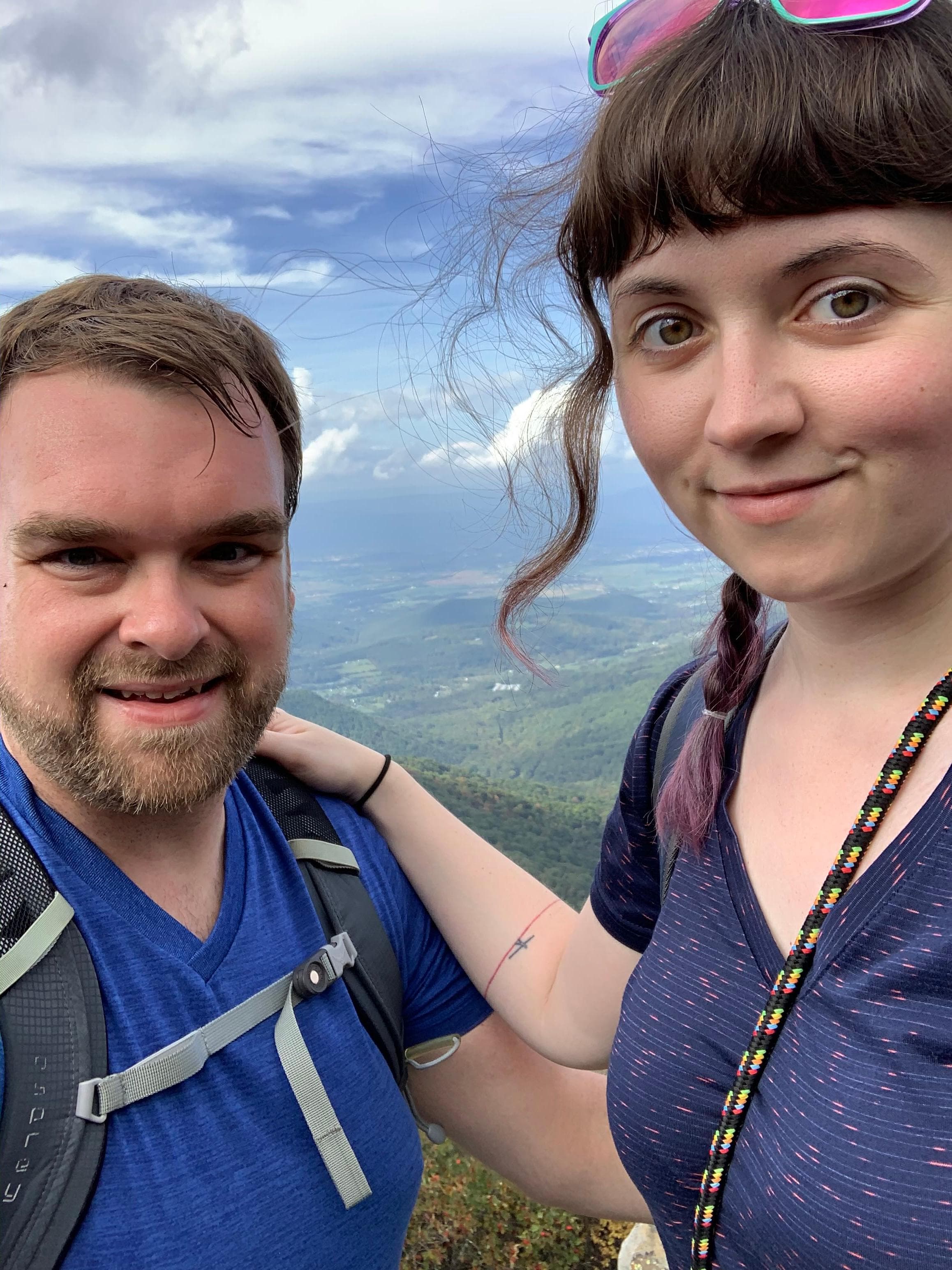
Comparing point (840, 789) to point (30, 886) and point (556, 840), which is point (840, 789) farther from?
point (556, 840)

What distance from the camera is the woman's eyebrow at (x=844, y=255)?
1.30 meters

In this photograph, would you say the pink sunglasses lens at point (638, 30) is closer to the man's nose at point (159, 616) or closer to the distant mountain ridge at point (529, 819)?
the man's nose at point (159, 616)

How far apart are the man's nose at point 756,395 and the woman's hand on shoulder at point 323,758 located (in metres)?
1.58

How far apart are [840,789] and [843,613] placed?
0.32 meters

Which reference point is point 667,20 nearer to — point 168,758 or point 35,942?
point 168,758

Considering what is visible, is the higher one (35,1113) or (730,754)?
(730,754)

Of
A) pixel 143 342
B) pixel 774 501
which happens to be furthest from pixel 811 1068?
pixel 143 342

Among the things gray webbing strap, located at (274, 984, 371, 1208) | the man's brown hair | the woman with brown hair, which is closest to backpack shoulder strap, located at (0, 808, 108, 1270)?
gray webbing strap, located at (274, 984, 371, 1208)

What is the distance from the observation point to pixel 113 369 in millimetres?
2066

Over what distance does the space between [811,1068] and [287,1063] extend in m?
1.20

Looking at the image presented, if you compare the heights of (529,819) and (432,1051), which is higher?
(529,819)

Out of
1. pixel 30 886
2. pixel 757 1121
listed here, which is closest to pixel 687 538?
pixel 757 1121

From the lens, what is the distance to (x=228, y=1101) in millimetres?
1979

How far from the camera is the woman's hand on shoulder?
2.61 metres
